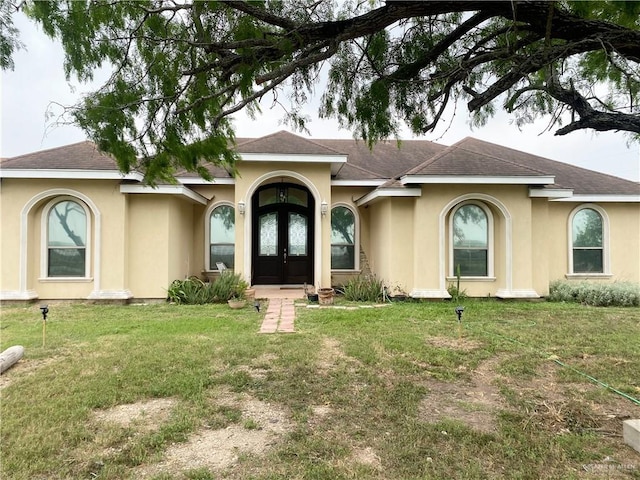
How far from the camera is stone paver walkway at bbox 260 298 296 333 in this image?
6.89 m

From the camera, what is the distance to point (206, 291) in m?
9.70

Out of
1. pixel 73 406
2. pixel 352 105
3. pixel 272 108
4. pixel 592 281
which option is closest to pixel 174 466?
pixel 73 406

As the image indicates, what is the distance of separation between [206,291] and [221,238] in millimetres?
2569

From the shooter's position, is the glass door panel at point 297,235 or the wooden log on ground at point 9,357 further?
the glass door panel at point 297,235

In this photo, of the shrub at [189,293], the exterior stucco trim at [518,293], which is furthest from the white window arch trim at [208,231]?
the exterior stucco trim at [518,293]

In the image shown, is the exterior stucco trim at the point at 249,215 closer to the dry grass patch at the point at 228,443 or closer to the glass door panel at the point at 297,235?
the glass door panel at the point at 297,235

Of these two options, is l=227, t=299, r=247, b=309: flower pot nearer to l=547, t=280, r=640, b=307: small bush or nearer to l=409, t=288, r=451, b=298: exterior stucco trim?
l=409, t=288, r=451, b=298: exterior stucco trim

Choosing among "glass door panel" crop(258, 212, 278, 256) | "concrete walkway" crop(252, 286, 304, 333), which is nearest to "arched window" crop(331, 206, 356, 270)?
"concrete walkway" crop(252, 286, 304, 333)

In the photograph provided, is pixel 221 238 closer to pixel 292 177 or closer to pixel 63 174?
pixel 292 177

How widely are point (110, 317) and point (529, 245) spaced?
1060 cm

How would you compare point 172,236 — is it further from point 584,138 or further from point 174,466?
point 584,138

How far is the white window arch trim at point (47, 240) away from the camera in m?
9.50

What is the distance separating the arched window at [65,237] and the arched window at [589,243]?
47.1ft

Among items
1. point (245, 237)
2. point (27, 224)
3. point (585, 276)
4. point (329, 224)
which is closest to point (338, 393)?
point (329, 224)
